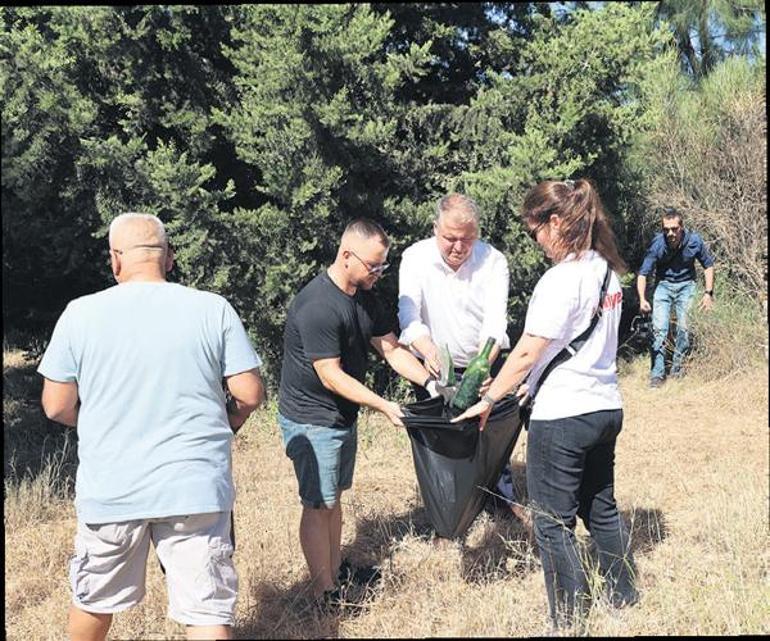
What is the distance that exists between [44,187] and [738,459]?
18.5 feet

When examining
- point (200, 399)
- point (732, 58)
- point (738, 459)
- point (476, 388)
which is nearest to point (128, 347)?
point (200, 399)

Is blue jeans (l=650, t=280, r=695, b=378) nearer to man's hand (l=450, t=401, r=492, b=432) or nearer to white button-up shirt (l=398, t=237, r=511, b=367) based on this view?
white button-up shirt (l=398, t=237, r=511, b=367)

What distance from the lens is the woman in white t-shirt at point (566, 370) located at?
2.62m

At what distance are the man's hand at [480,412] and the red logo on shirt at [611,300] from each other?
593 mm

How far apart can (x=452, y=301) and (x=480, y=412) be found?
2.88ft

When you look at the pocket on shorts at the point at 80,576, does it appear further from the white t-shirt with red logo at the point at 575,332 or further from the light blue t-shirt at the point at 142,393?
the white t-shirt with red logo at the point at 575,332

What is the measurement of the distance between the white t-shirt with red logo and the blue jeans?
16.1 ft

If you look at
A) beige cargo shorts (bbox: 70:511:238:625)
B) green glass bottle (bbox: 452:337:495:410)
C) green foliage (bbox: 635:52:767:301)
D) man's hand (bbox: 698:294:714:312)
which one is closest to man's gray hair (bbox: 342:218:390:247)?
green glass bottle (bbox: 452:337:495:410)

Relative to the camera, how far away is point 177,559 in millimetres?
2248

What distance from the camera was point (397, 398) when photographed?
725cm

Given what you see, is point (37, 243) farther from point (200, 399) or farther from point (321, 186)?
point (200, 399)

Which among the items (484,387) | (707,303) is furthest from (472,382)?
(707,303)

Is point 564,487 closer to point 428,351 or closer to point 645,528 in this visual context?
point 428,351

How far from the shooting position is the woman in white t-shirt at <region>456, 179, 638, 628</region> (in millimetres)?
2621
